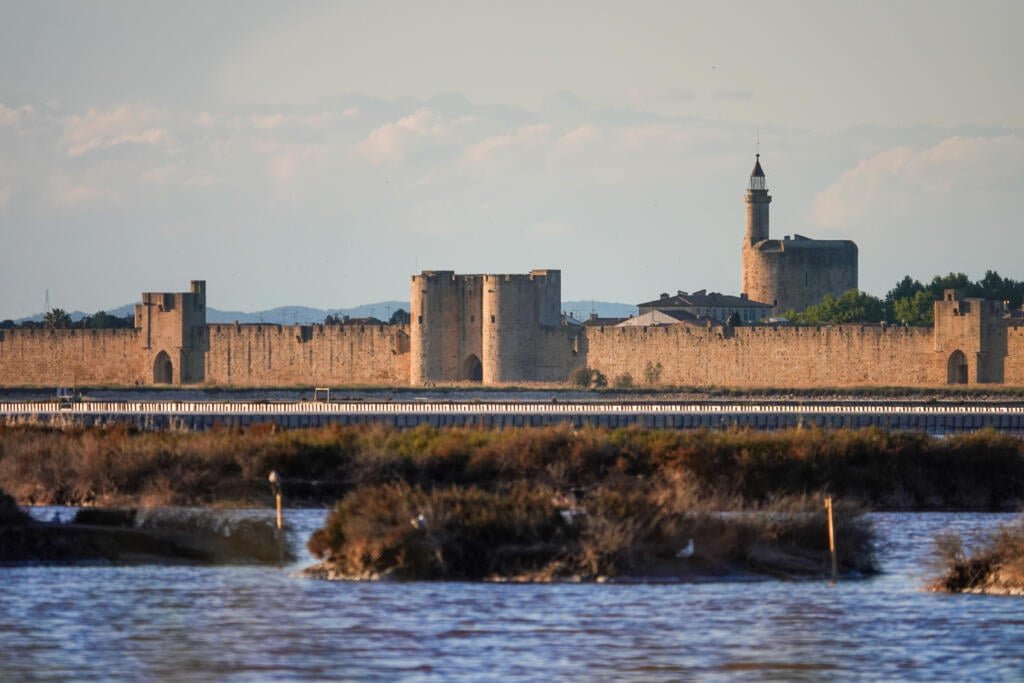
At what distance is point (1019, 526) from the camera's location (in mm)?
22125

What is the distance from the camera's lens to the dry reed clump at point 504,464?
2841 cm

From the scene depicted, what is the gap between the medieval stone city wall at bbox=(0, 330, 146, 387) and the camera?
77875 millimetres

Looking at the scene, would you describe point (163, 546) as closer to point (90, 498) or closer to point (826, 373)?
point (90, 498)

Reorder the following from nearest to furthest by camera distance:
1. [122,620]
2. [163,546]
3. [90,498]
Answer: [122,620] < [163,546] < [90,498]

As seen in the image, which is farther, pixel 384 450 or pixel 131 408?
pixel 131 408

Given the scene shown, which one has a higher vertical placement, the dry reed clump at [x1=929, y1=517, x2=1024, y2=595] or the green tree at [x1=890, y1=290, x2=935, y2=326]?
the green tree at [x1=890, y1=290, x2=935, y2=326]

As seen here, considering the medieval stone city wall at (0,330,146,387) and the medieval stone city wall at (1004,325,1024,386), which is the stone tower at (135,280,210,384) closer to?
the medieval stone city wall at (0,330,146,387)

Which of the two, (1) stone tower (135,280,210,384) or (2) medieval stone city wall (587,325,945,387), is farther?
(1) stone tower (135,280,210,384)

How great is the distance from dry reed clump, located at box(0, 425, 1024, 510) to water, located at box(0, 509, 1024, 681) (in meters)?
5.83

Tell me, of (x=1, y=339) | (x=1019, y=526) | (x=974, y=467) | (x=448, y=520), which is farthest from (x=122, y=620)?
(x=1, y=339)

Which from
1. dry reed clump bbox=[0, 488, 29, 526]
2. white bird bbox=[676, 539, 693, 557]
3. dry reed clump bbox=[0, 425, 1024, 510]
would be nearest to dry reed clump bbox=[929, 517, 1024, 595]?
white bird bbox=[676, 539, 693, 557]

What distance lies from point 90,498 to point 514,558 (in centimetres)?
835

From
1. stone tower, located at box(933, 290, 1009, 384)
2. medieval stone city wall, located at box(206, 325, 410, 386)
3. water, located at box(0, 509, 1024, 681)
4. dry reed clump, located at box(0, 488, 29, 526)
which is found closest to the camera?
water, located at box(0, 509, 1024, 681)

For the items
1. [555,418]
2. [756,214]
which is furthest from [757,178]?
[555,418]
